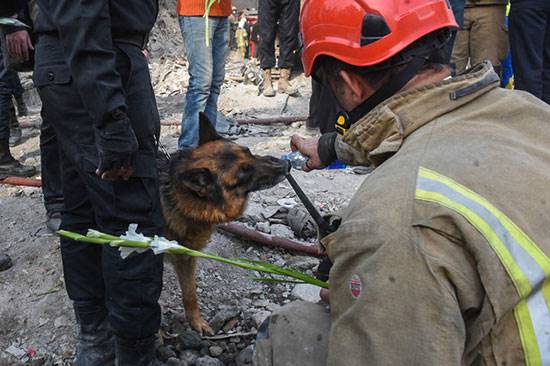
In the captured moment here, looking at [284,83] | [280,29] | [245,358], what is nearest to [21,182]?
[245,358]

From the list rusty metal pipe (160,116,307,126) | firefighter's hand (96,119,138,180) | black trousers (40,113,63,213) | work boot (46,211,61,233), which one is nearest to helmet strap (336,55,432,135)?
firefighter's hand (96,119,138,180)

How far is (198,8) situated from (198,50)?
431 mm

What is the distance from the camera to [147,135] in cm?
253

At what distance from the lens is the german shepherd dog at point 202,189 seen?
3336 millimetres

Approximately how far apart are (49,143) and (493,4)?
5168 millimetres

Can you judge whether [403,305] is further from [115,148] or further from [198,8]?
[198,8]

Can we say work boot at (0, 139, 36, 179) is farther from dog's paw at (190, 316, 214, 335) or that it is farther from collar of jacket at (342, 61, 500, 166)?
collar of jacket at (342, 61, 500, 166)

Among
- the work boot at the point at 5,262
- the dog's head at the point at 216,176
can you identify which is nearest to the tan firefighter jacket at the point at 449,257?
the dog's head at the point at 216,176

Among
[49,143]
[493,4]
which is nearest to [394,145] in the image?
[49,143]

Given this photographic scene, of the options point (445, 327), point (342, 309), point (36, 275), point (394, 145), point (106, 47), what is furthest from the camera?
point (36, 275)

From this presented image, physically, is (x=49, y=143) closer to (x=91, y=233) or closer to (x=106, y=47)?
(x=106, y=47)

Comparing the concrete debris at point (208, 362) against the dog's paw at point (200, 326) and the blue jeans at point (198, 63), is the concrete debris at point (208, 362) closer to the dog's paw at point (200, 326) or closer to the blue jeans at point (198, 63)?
the dog's paw at point (200, 326)

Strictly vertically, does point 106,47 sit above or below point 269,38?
above

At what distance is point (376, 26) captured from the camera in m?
1.58
